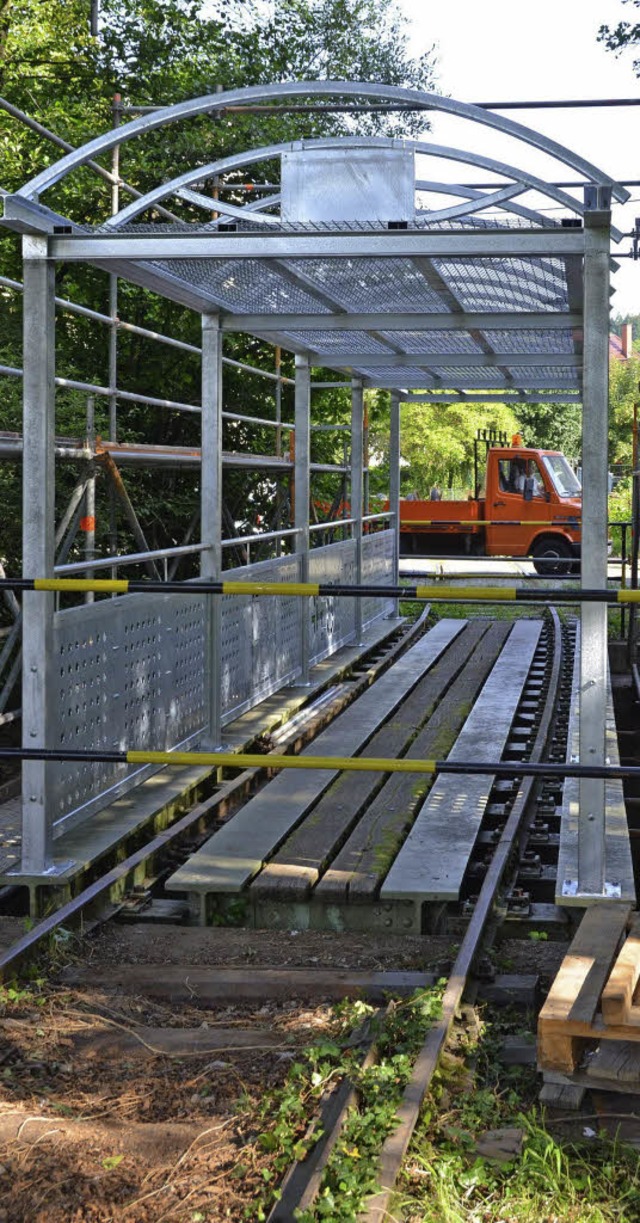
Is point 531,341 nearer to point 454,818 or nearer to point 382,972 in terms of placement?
point 454,818

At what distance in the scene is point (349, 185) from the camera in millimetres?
6625

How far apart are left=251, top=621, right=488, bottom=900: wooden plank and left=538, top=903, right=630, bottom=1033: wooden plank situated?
1.49 m

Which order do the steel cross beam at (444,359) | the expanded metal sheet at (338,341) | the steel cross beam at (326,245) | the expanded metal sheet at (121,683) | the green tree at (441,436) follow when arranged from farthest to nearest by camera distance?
the green tree at (441,436) → the steel cross beam at (444,359) → the expanded metal sheet at (338,341) → the expanded metal sheet at (121,683) → the steel cross beam at (326,245)

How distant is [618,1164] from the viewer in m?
3.69

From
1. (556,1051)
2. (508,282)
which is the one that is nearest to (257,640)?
(508,282)

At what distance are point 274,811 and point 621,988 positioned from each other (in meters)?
3.72

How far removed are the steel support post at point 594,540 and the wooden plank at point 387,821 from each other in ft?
3.06

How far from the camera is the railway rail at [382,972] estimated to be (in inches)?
145

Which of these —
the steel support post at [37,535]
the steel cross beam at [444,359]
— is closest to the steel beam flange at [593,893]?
the steel support post at [37,535]

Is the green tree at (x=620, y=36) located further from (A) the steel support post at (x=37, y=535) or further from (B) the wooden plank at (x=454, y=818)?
(A) the steel support post at (x=37, y=535)

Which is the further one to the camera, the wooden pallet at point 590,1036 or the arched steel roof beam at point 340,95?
the arched steel roof beam at point 340,95

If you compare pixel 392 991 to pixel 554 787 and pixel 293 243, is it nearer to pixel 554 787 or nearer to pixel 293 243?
pixel 293 243

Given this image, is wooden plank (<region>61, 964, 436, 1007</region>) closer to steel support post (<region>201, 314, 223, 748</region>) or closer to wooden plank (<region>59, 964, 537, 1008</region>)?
wooden plank (<region>59, 964, 537, 1008</region>)

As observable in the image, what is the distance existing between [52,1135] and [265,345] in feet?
64.9
